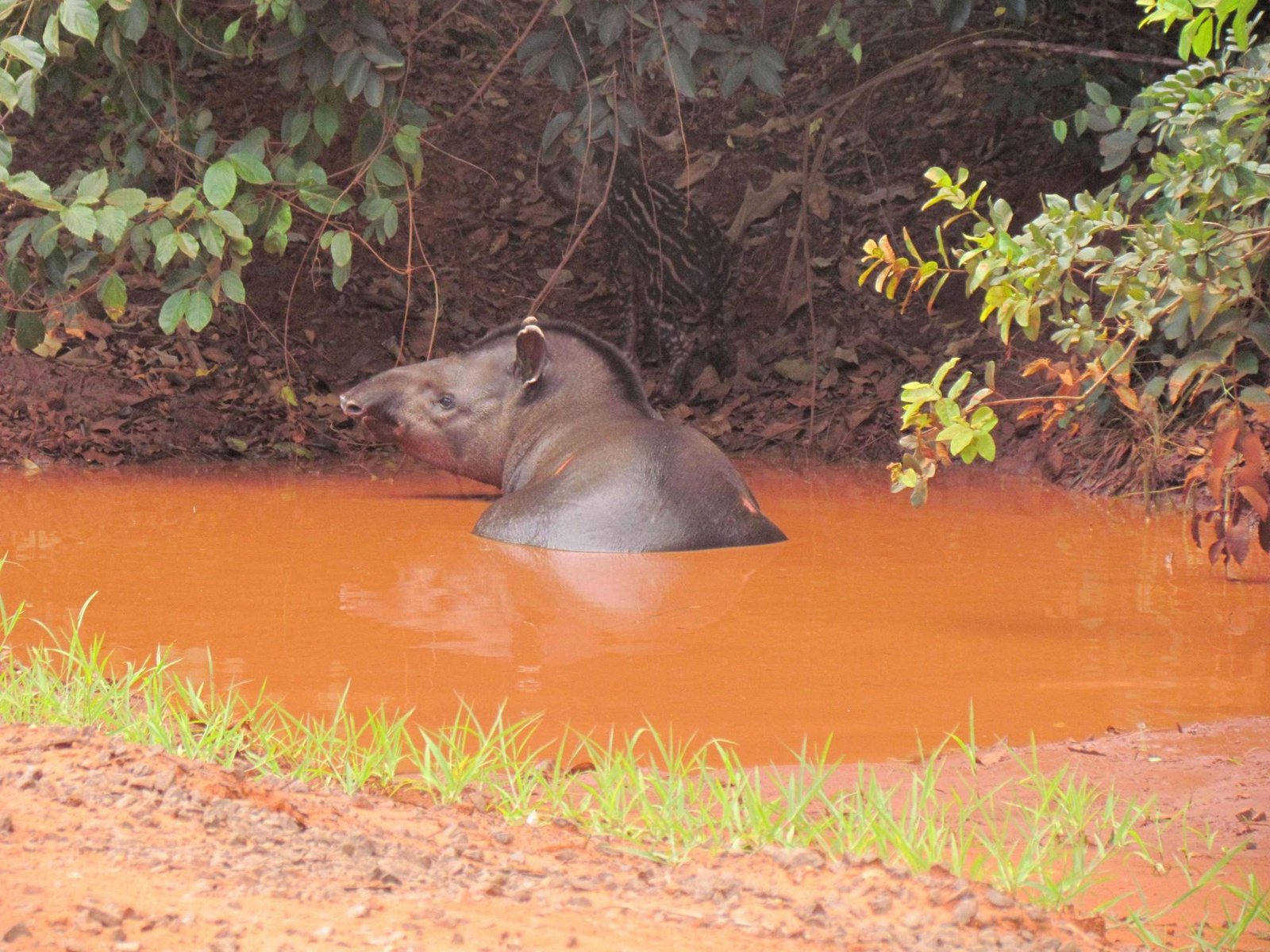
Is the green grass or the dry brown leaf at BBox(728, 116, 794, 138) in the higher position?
the dry brown leaf at BBox(728, 116, 794, 138)

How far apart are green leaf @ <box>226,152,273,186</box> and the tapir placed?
1481 mm

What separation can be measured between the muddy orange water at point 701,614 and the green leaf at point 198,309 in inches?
38.1

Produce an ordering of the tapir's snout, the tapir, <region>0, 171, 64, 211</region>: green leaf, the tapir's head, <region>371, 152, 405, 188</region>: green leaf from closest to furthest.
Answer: <region>0, 171, 64, 211</region>: green leaf < the tapir < <region>371, 152, 405, 188</region>: green leaf < the tapir's head < the tapir's snout

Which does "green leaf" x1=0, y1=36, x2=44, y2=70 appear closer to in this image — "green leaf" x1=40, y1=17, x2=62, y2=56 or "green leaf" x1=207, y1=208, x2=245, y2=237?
"green leaf" x1=40, y1=17, x2=62, y2=56

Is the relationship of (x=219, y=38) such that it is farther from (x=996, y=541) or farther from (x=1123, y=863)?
(x=1123, y=863)

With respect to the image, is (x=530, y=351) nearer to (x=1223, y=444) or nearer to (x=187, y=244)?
(x=187, y=244)

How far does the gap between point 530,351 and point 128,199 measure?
2.16 meters

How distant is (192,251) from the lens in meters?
7.14

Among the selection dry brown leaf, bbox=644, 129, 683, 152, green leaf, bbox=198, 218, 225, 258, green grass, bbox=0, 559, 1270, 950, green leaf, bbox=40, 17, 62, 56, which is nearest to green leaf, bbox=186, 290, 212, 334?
green leaf, bbox=198, 218, 225, 258

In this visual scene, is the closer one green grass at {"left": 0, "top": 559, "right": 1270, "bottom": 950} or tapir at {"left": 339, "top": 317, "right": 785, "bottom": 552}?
green grass at {"left": 0, "top": 559, "right": 1270, "bottom": 950}

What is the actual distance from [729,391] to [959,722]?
7.16m

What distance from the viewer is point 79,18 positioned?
20.4ft

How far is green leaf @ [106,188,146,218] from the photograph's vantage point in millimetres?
7055

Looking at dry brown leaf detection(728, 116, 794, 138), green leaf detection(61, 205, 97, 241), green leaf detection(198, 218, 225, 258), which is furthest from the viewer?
dry brown leaf detection(728, 116, 794, 138)
